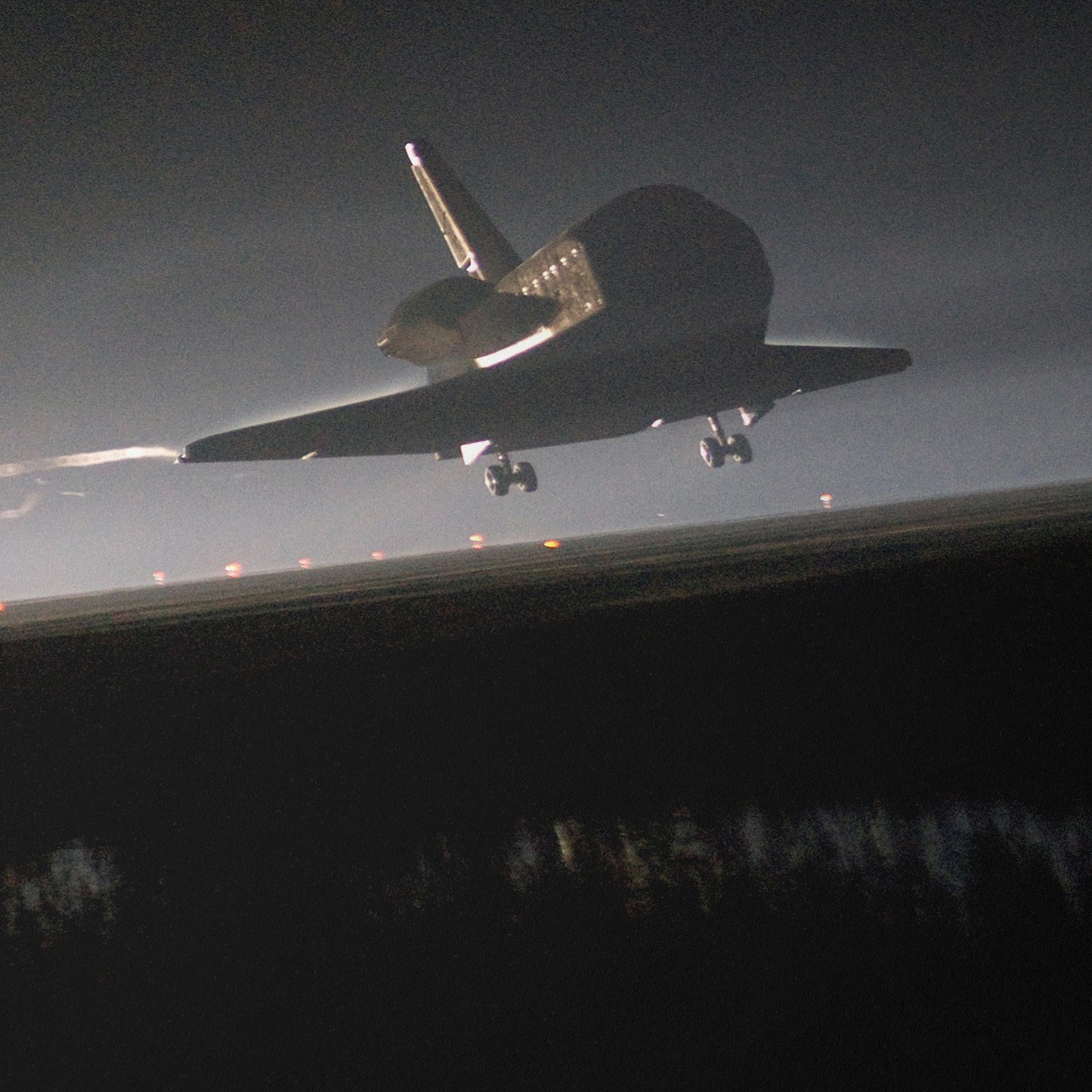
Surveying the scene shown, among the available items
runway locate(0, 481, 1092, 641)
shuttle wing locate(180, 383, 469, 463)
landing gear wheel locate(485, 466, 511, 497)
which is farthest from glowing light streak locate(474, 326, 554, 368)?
runway locate(0, 481, 1092, 641)

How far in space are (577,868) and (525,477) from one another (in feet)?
119

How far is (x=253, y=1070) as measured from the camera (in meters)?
1.35

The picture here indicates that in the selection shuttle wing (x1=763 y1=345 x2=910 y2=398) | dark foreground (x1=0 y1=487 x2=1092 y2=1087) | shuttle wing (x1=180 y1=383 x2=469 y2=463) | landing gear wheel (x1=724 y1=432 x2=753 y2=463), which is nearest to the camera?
dark foreground (x1=0 y1=487 x2=1092 y2=1087)

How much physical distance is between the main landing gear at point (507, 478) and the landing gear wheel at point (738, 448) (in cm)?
824

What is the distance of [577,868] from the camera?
2.01 metres

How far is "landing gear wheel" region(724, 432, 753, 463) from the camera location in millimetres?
37406

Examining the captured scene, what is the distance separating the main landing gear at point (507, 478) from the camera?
37.5 m

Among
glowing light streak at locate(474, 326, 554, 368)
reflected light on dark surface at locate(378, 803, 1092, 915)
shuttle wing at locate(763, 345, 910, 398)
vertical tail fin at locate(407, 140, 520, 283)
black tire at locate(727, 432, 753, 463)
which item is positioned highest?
vertical tail fin at locate(407, 140, 520, 283)

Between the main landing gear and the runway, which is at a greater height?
the main landing gear

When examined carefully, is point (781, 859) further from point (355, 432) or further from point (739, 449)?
point (739, 449)

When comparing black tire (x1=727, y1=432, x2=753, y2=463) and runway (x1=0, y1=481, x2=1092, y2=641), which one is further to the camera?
black tire (x1=727, y1=432, x2=753, y2=463)

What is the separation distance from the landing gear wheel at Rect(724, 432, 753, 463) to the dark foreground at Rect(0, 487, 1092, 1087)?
33.7m

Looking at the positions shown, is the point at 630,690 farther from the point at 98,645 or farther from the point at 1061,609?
the point at 98,645

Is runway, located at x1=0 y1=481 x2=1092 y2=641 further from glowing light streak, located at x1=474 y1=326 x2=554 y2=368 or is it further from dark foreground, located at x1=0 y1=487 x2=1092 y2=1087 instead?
glowing light streak, located at x1=474 y1=326 x2=554 y2=368
